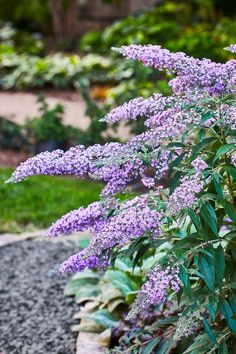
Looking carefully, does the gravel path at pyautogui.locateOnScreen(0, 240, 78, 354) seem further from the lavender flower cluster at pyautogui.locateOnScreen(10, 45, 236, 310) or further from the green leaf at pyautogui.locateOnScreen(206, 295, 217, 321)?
the green leaf at pyautogui.locateOnScreen(206, 295, 217, 321)

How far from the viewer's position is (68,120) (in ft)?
35.8

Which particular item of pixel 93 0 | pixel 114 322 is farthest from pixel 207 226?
pixel 93 0

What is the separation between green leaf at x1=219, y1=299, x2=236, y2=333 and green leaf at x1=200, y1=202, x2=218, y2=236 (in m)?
0.25

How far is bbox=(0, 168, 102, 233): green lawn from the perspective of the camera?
6191 mm

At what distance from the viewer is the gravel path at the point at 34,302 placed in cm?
390

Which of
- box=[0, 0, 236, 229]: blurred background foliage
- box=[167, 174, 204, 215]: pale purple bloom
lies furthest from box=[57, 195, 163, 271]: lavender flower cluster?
box=[0, 0, 236, 229]: blurred background foliage

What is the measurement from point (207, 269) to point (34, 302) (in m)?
2.24

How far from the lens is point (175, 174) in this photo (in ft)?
8.48

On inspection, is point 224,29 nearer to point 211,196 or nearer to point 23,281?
point 23,281

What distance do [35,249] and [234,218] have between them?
3.06 m

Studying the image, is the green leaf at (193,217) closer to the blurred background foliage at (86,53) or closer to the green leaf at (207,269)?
the green leaf at (207,269)

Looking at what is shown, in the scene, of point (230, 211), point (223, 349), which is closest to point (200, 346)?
point (223, 349)

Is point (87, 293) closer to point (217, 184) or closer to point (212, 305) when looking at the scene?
point (212, 305)

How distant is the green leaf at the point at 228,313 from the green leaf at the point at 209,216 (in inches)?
10.0
